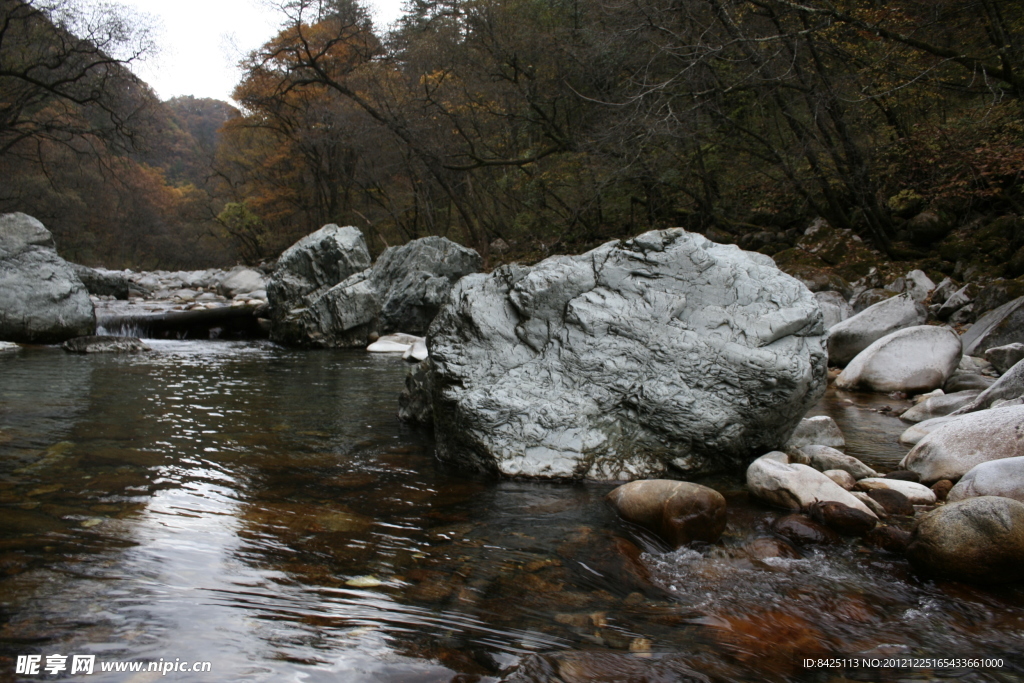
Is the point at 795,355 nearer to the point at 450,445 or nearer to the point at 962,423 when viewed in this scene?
the point at 962,423

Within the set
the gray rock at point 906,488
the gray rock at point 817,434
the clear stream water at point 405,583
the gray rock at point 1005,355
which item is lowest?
the clear stream water at point 405,583

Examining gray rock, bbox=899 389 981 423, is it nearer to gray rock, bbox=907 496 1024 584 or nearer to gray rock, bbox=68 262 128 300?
gray rock, bbox=907 496 1024 584

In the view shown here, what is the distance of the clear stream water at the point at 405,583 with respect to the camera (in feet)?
7.30

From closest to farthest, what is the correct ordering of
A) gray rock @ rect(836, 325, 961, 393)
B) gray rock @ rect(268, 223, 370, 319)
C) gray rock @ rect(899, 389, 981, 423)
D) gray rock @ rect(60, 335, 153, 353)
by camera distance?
gray rock @ rect(899, 389, 981, 423) < gray rock @ rect(836, 325, 961, 393) < gray rock @ rect(60, 335, 153, 353) < gray rock @ rect(268, 223, 370, 319)

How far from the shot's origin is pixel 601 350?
15.4 feet

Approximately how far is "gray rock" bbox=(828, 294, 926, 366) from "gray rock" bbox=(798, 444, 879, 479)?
4.93 metres

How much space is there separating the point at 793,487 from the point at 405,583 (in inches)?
95.3

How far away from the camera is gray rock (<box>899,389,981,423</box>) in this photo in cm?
590

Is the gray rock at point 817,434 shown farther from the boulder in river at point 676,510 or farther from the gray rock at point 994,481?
the boulder in river at point 676,510

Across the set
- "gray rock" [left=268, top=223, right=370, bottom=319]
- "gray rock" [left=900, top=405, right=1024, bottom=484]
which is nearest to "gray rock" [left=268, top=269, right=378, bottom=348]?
"gray rock" [left=268, top=223, right=370, bottom=319]

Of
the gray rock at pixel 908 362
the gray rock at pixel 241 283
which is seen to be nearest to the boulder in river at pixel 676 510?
the gray rock at pixel 908 362

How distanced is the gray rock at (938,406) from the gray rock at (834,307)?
415 centimetres

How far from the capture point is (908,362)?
7.32m

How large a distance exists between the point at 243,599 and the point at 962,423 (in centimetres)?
461
